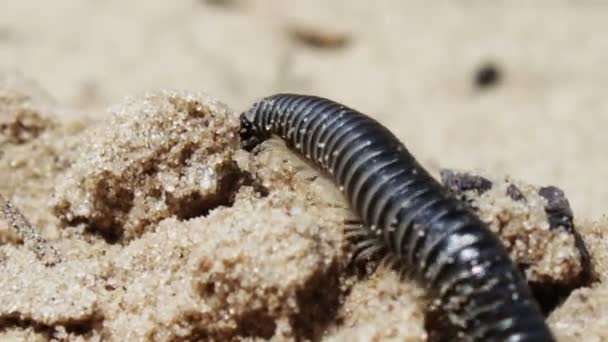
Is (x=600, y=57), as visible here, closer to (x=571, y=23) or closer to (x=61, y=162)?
(x=571, y=23)

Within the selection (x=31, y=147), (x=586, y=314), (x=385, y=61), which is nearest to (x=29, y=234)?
(x=31, y=147)

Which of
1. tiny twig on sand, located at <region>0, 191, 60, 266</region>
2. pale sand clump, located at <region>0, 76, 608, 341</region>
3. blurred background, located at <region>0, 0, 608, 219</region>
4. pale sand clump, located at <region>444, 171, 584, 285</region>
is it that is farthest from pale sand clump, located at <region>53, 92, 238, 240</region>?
blurred background, located at <region>0, 0, 608, 219</region>

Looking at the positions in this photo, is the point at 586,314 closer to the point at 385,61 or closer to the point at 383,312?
the point at 383,312

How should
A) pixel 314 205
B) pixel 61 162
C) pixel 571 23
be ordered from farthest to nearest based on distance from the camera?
pixel 571 23
pixel 61 162
pixel 314 205

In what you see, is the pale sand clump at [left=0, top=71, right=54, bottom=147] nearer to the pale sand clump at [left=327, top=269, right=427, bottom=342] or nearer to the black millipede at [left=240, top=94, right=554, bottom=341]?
the black millipede at [left=240, top=94, right=554, bottom=341]

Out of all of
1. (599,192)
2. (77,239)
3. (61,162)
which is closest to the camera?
(77,239)

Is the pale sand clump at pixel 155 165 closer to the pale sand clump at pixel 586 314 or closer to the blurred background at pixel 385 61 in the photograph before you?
the pale sand clump at pixel 586 314

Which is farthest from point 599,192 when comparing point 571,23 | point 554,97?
point 571,23
